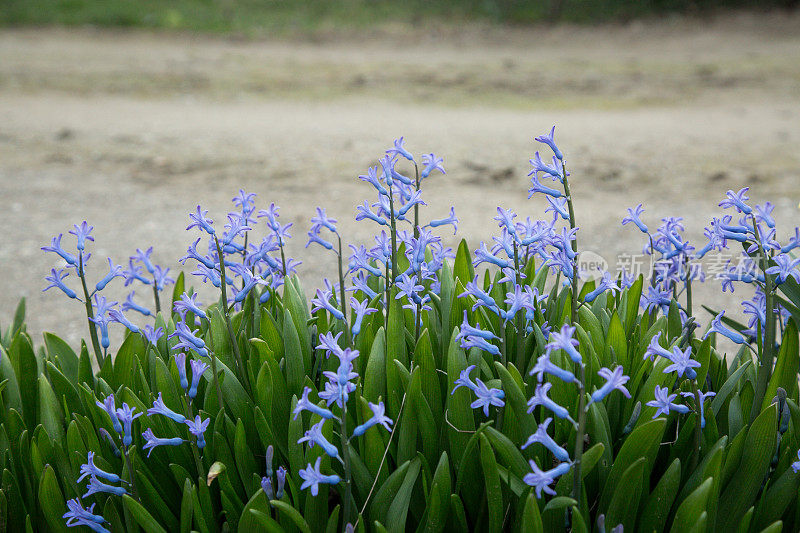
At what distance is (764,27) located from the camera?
45.5ft

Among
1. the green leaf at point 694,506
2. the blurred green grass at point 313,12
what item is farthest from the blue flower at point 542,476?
the blurred green grass at point 313,12

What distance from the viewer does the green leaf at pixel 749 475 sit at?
1.83 m

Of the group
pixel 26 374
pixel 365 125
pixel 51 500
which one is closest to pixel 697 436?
pixel 51 500

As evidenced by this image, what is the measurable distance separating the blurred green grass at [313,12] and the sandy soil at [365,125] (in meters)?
0.69

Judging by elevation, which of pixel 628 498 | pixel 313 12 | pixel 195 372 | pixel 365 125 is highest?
pixel 313 12

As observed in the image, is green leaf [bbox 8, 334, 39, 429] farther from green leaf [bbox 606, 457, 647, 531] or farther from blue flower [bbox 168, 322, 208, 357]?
green leaf [bbox 606, 457, 647, 531]

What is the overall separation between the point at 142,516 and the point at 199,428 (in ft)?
0.73

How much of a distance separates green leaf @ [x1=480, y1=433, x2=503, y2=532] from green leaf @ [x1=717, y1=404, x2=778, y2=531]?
1.72ft

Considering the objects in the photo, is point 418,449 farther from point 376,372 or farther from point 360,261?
point 360,261

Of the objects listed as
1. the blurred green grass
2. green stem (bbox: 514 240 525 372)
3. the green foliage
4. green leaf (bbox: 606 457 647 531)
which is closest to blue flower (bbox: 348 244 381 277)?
the green foliage

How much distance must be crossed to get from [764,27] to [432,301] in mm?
13778

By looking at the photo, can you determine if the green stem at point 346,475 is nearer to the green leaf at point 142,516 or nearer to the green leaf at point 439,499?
the green leaf at point 439,499

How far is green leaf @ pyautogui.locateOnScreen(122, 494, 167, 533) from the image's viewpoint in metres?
1.75

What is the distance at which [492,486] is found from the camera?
1.76 m
